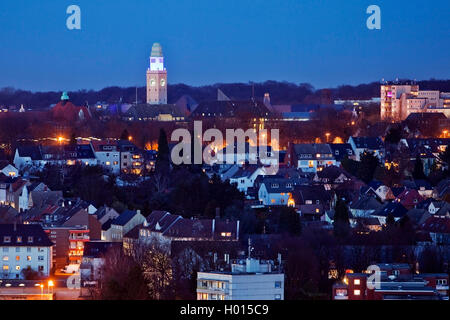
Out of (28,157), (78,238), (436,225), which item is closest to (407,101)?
(28,157)

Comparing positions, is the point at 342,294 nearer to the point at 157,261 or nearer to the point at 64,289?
the point at 157,261

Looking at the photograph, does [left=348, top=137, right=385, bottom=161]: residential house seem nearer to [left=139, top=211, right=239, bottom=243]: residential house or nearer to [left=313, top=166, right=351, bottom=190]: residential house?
[left=313, top=166, right=351, bottom=190]: residential house

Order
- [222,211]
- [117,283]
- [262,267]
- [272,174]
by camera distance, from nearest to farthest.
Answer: [117,283], [262,267], [222,211], [272,174]

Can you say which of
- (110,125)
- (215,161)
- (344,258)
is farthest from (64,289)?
(110,125)

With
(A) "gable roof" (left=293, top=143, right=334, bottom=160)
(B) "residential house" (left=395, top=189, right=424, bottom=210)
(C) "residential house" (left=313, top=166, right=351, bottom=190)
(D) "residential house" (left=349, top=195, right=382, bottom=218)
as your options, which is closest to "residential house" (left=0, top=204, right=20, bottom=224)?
(D) "residential house" (left=349, top=195, right=382, bottom=218)

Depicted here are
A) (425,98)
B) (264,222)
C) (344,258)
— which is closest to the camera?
(344,258)

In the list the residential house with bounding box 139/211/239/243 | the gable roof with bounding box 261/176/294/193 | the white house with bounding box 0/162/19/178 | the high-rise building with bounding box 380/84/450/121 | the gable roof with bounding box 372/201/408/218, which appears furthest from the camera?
the high-rise building with bounding box 380/84/450/121
